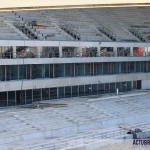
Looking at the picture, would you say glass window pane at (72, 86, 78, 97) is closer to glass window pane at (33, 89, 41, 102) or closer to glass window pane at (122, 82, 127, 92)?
glass window pane at (33, 89, 41, 102)

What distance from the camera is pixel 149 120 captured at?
32.7 metres

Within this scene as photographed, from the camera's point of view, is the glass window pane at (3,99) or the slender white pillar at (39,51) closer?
the glass window pane at (3,99)

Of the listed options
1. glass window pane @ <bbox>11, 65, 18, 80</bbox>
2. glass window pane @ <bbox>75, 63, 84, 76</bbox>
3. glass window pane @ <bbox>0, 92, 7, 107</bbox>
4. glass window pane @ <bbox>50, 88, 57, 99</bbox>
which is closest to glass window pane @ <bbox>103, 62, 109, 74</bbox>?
glass window pane @ <bbox>75, 63, 84, 76</bbox>

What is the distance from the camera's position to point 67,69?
36438 millimetres

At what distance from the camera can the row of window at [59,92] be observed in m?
33.0

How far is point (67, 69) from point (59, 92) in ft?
5.87

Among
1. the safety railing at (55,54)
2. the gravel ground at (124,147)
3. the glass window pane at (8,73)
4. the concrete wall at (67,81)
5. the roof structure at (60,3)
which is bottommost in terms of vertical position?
Answer: the gravel ground at (124,147)

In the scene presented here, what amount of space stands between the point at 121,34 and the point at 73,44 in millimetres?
8542

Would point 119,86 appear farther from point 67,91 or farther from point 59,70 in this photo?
point 59,70

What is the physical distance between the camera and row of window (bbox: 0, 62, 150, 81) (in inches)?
1284

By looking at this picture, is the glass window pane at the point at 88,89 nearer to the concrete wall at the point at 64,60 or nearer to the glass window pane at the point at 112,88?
the concrete wall at the point at 64,60

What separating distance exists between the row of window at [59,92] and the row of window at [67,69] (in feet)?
3.28

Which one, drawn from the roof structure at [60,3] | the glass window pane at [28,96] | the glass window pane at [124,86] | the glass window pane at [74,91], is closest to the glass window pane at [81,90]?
the glass window pane at [74,91]

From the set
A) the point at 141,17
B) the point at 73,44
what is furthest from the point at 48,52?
the point at 141,17
